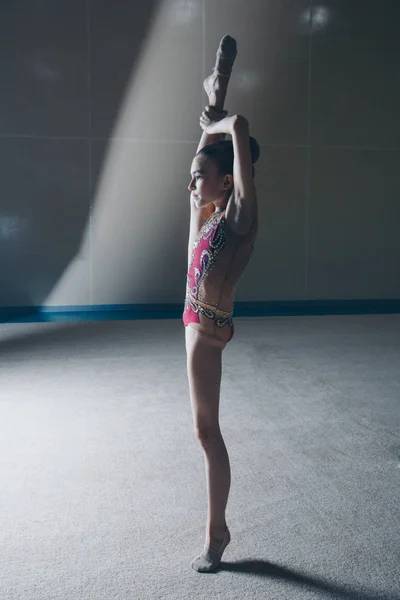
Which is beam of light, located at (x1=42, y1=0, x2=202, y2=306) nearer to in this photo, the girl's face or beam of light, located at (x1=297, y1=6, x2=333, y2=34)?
beam of light, located at (x1=297, y1=6, x2=333, y2=34)

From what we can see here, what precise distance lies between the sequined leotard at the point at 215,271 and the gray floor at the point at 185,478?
31.9 inches

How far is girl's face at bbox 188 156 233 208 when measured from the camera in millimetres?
1946

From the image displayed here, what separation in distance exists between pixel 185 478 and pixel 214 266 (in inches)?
48.1

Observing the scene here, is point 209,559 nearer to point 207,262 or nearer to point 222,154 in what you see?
point 207,262

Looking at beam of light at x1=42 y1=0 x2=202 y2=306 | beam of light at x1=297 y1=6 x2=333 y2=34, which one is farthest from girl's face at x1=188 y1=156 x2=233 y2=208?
beam of light at x1=297 y1=6 x2=333 y2=34

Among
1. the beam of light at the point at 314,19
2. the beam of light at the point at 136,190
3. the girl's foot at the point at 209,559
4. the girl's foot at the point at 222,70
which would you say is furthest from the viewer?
the beam of light at the point at 314,19

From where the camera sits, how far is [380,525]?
2342mm

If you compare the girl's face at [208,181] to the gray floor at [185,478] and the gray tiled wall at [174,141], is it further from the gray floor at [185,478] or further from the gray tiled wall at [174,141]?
the gray tiled wall at [174,141]

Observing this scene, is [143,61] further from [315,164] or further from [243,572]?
[243,572]

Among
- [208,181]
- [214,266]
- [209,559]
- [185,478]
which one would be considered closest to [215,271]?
[214,266]

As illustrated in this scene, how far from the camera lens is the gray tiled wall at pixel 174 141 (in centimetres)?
737

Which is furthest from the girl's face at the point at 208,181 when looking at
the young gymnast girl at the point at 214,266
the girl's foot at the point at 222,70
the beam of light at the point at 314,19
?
the beam of light at the point at 314,19

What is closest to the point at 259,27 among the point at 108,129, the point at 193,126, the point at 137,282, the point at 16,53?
the point at 193,126

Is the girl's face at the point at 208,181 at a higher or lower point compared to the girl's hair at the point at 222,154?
lower
